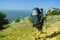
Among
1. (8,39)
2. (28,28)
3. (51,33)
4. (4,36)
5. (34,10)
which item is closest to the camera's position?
(34,10)

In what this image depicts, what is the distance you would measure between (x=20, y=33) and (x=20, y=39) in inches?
138

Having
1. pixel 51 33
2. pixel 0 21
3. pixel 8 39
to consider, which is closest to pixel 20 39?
pixel 8 39

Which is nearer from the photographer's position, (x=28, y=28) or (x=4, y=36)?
(x=4, y=36)

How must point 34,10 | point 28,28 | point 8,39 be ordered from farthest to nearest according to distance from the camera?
point 28,28 < point 8,39 < point 34,10

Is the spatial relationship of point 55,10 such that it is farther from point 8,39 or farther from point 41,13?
point 41,13

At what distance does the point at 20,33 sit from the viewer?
30219mm

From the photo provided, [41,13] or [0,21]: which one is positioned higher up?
[41,13]

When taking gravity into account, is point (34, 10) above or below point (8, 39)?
above

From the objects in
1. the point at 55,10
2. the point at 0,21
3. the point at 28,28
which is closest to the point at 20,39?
the point at 28,28

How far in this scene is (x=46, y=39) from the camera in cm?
2412

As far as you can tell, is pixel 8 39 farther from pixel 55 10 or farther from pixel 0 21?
pixel 55 10

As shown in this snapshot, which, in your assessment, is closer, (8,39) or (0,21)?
(8,39)

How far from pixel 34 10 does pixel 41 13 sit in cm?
75

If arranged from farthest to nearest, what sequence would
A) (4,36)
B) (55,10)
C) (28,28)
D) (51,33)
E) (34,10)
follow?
1. (55,10)
2. (28,28)
3. (4,36)
4. (51,33)
5. (34,10)
